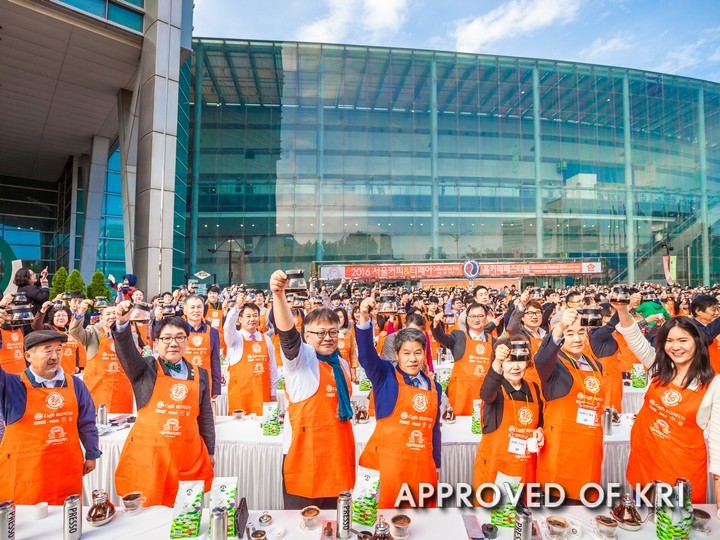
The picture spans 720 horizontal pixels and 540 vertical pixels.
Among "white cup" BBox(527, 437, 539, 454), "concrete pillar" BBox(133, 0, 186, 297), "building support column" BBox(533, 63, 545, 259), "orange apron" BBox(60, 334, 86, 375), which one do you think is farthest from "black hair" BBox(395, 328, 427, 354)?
"building support column" BBox(533, 63, 545, 259)

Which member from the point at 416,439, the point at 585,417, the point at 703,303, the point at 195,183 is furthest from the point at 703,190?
the point at 416,439

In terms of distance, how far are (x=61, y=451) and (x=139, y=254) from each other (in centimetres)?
1374

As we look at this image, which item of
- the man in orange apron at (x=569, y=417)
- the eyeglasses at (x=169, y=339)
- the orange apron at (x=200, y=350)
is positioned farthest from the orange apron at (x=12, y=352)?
the man in orange apron at (x=569, y=417)

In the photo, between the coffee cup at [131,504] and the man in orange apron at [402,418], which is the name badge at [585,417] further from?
the coffee cup at [131,504]

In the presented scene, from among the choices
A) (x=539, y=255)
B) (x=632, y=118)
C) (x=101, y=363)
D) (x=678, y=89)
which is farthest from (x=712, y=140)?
(x=101, y=363)

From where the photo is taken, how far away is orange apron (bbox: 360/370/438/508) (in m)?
3.25

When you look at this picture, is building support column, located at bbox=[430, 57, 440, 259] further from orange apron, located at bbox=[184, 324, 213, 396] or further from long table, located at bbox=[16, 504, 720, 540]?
long table, located at bbox=[16, 504, 720, 540]

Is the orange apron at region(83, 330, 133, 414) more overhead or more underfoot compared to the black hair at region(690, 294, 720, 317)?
more underfoot

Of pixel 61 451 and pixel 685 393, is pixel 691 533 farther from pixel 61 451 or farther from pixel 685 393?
pixel 61 451

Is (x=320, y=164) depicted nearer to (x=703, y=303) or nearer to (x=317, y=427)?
(x=703, y=303)

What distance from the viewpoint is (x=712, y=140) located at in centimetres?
3884

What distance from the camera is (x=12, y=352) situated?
599cm

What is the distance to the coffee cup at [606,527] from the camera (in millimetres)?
2354

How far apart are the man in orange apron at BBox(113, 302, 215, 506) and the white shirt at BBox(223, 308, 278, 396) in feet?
7.14
